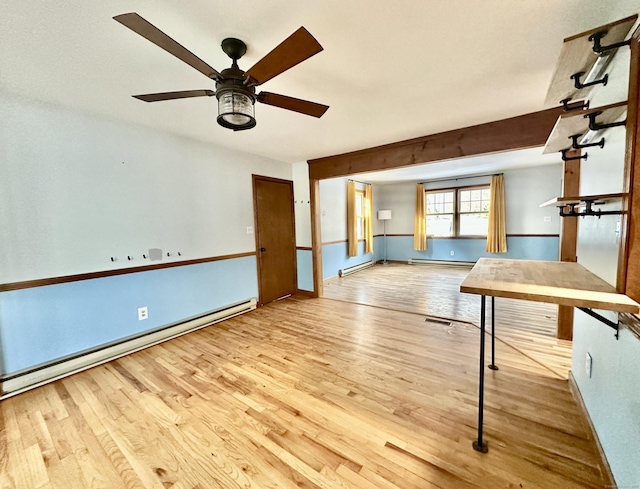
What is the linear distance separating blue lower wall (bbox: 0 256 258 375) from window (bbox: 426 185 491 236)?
5842 millimetres

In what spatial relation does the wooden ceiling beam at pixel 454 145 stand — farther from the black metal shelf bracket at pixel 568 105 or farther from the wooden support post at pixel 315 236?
the black metal shelf bracket at pixel 568 105

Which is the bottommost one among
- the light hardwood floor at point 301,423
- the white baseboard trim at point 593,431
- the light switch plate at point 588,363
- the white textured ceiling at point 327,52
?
the light hardwood floor at point 301,423

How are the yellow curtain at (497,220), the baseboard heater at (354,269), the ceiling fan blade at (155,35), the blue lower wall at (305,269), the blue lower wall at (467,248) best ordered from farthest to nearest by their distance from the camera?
the baseboard heater at (354,269), the yellow curtain at (497,220), the blue lower wall at (467,248), the blue lower wall at (305,269), the ceiling fan blade at (155,35)

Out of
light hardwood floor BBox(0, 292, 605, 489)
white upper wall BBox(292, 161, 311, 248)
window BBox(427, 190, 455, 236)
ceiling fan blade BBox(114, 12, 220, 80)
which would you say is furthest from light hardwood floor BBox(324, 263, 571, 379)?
ceiling fan blade BBox(114, 12, 220, 80)

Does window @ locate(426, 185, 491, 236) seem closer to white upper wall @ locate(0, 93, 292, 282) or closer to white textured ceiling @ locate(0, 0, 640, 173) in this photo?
white textured ceiling @ locate(0, 0, 640, 173)

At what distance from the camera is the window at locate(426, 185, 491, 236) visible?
6539 millimetres

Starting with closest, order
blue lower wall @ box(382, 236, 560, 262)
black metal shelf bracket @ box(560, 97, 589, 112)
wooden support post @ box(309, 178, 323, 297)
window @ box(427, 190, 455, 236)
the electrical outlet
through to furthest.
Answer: black metal shelf bracket @ box(560, 97, 589, 112), the electrical outlet, wooden support post @ box(309, 178, 323, 297), blue lower wall @ box(382, 236, 560, 262), window @ box(427, 190, 455, 236)

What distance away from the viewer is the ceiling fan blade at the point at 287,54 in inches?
44.0

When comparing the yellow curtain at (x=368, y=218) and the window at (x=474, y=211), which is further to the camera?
the yellow curtain at (x=368, y=218)

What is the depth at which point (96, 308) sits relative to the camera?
251 centimetres

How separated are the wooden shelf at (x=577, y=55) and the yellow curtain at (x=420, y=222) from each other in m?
Answer: 5.82

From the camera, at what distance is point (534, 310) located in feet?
11.8

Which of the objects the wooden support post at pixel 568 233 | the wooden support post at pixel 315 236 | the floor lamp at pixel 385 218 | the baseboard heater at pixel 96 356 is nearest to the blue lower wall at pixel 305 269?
the wooden support post at pixel 315 236

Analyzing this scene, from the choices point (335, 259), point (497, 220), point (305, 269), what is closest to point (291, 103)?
point (305, 269)
